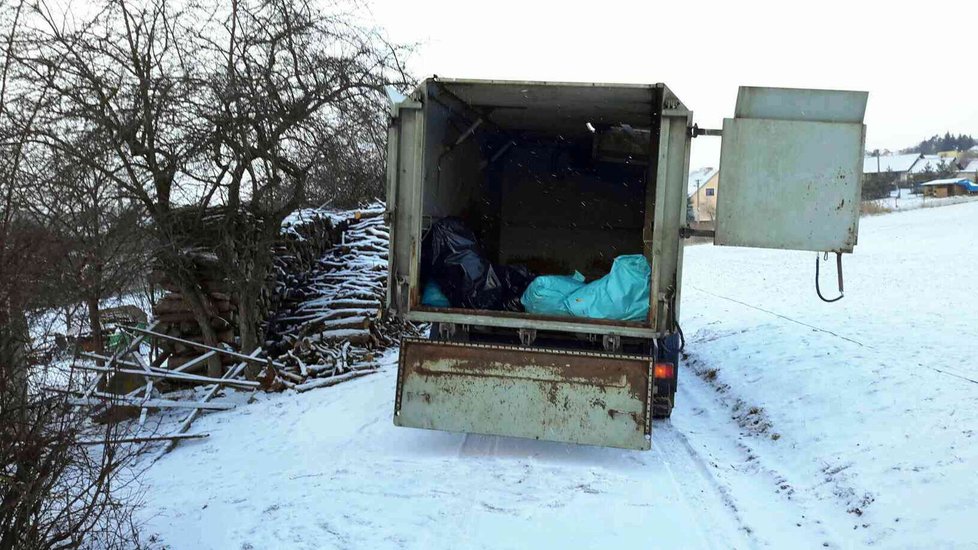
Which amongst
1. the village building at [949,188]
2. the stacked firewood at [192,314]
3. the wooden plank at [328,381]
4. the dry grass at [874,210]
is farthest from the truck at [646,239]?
the village building at [949,188]

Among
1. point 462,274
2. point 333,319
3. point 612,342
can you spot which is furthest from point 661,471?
point 333,319

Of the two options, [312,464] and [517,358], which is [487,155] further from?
[312,464]

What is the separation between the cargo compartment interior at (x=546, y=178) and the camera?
7.26m

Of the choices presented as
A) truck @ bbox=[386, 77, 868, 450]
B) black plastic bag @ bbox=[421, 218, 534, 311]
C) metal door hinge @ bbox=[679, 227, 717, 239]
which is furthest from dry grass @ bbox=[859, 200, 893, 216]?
metal door hinge @ bbox=[679, 227, 717, 239]

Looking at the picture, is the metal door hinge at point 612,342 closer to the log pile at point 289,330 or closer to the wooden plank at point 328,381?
the log pile at point 289,330

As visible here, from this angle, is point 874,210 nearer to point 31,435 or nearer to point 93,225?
point 93,225

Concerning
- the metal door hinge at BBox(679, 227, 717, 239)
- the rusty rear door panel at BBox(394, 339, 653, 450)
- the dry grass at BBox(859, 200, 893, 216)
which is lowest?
the rusty rear door panel at BBox(394, 339, 653, 450)

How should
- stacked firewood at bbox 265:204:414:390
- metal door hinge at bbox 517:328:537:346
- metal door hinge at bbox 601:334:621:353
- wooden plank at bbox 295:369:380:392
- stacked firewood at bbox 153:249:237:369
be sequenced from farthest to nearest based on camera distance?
stacked firewood at bbox 153:249:237:369 → stacked firewood at bbox 265:204:414:390 → wooden plank at bbox 295:369:380:392 → metal door hinge at bbox 517:328:537:346 → metal door hinge at bbox 601:334:621:353

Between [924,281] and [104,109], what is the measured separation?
16.3 metres

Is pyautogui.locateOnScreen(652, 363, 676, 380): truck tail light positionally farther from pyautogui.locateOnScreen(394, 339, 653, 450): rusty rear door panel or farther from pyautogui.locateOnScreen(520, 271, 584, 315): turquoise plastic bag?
pyautogui.locateOnScreen(520, 271, 584, 315): turquoise plastic bag

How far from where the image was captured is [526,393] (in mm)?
5848

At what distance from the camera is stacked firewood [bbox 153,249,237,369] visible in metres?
10.2

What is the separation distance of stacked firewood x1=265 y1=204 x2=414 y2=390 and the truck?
3648 millimetres

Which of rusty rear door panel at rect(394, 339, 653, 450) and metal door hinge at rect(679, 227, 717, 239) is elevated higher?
metal door hinge at rect(679, 227, 717, 239)
